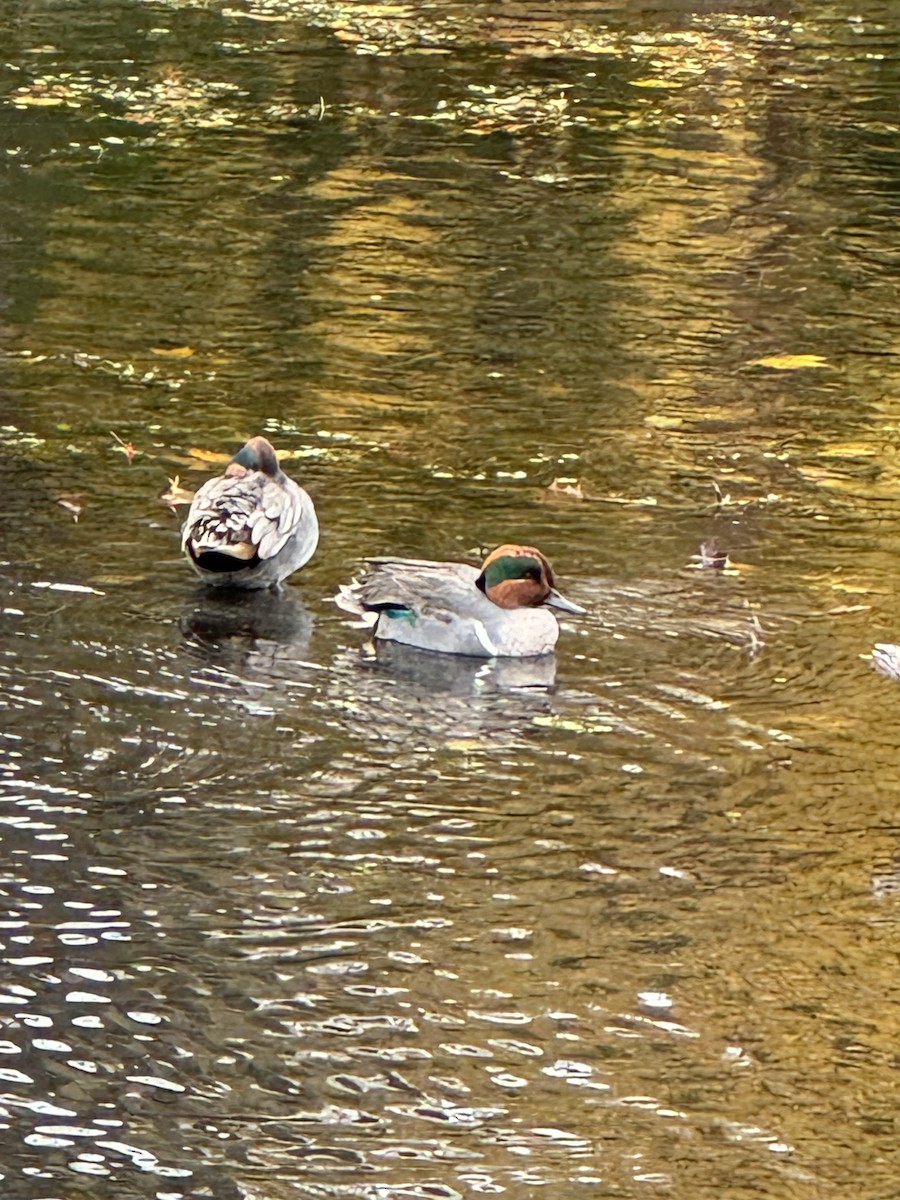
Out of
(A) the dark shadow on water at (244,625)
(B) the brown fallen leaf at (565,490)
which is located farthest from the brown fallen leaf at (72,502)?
(B) the brown fallen leaf at (565,490)

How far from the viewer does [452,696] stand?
8109 mm

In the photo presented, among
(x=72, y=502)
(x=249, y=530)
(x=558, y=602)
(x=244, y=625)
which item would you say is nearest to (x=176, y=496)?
(x=72, y=502)

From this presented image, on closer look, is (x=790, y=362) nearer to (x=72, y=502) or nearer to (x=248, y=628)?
(x=72, y=502)

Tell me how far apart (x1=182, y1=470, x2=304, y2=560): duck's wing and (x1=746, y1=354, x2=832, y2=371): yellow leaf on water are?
3615mm

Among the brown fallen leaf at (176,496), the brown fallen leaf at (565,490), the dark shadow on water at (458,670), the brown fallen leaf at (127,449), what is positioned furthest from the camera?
the brown fallen leaf at (127,449)

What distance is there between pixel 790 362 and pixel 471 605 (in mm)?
3977

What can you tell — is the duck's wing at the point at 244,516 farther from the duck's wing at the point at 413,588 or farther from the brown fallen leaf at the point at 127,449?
the brown fallen leaf at the point at 127,449

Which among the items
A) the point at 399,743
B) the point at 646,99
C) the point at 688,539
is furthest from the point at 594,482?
the point at 646,99

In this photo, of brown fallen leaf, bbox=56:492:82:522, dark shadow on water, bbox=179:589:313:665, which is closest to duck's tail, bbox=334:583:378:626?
dark shadow on water, bbox=179:589:313:665

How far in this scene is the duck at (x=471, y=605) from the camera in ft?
27.3

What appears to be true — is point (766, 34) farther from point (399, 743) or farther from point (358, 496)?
point (399, 743)

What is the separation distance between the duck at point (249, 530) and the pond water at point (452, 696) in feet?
0.48

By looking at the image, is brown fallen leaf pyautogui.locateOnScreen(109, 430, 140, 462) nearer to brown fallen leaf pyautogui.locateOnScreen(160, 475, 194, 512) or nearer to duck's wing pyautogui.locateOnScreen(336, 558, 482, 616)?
brown fallen leaf pyautogui.locateOnScreen(160, 475, 194, 512)

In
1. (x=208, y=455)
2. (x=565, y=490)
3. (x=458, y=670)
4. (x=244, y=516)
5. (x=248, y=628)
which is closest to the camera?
(x=458, y=670)
